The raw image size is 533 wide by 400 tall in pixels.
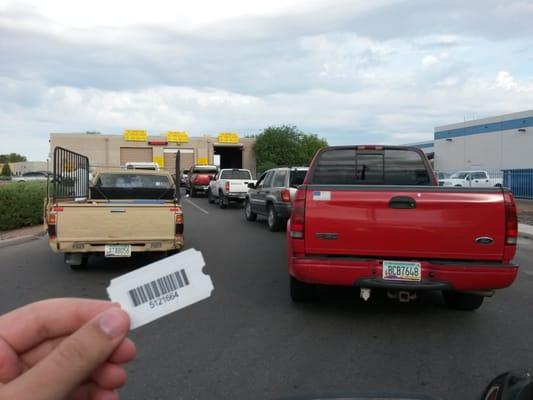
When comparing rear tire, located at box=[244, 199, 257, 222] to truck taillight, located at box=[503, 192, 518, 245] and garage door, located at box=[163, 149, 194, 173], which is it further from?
garage door, located at box=[163, 149, 194, 173]

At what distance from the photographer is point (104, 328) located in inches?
45.2

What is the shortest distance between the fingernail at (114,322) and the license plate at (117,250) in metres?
7.09

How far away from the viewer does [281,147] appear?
193 ft

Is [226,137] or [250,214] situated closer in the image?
[250,214]

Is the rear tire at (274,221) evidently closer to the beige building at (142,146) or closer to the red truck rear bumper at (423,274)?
the red truck rear bumper at (423,274)

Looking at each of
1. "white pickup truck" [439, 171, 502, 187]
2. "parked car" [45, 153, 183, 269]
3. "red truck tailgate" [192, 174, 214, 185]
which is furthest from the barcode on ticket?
"white pickup truck" [439, 171, 502, 187]

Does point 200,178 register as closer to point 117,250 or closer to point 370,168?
point 117,250

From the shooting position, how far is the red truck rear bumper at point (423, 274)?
16.3 feet

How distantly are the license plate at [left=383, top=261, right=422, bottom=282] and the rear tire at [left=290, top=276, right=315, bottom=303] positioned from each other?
1223 mm

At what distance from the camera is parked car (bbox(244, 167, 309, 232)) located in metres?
13.4

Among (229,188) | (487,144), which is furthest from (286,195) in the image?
(487,144)

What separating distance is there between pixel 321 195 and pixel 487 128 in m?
42.6

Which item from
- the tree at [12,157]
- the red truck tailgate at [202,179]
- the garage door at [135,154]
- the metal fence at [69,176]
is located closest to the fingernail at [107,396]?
the metal fence at [69,176]

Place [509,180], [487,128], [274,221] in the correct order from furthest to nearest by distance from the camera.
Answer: [487,128] < [509,180] < [274,221]
